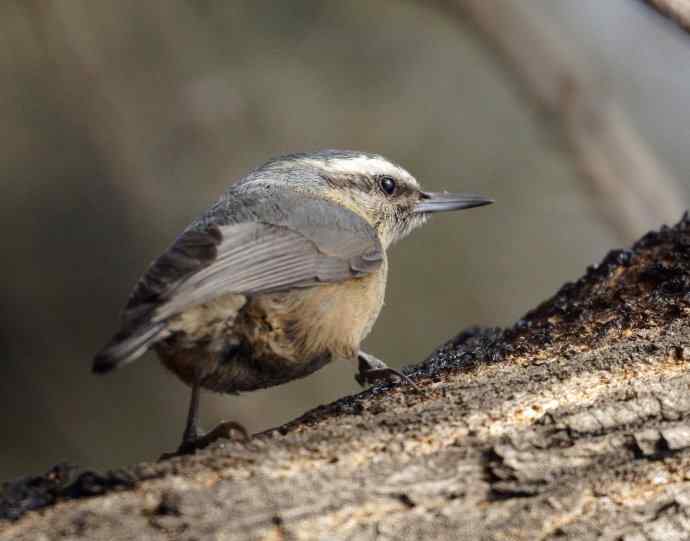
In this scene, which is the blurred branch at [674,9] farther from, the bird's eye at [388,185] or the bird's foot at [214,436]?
the bird's foot at [214,436]

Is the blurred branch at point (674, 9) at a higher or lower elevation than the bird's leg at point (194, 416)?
higher

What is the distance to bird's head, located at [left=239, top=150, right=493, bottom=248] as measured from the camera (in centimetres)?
478

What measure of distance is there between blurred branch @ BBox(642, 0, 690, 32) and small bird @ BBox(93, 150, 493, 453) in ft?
4.80

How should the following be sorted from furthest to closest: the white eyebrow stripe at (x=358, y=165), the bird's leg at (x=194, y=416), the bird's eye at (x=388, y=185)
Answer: the bird's eye at (x=388, y=185) → the white eyebrow stripe at (x=358, y=165) → the bird's leg at (x=194, y=416)

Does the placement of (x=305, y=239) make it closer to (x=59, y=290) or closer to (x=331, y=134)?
(x=59, y=290)

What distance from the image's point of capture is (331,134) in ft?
29.5

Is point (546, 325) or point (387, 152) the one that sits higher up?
point (387, 152)

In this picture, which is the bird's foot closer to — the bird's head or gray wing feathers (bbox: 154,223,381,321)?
gray wing feathers (bbox: 154,223,381,321)

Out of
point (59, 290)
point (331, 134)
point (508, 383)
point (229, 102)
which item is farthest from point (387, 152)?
point (508, 383)

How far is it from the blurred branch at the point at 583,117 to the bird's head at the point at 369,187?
2011mm

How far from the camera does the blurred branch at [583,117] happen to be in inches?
271

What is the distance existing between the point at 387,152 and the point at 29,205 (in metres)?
3.11

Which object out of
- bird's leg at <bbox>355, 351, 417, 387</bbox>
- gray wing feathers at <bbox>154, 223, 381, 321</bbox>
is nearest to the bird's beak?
gray wing feathers at <bbox>154, 223, 381, 321</bbox>

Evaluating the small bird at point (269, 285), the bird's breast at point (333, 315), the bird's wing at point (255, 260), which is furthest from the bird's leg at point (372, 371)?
the bird's wing at point (255, 260)
